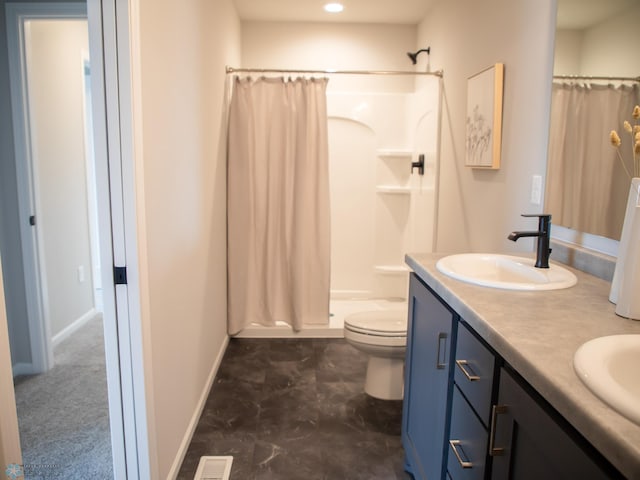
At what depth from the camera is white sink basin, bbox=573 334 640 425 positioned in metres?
0.72

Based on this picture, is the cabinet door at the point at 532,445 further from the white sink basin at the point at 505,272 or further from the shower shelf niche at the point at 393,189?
the shower shelf niche at the point at 393,189

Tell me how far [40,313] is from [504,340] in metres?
2.74

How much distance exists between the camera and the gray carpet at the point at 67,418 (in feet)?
6.59

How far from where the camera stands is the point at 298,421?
2438 mm

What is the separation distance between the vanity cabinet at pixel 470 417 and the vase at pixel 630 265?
0.35 meters

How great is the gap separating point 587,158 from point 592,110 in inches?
6.1

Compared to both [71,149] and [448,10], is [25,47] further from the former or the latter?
[448,10]

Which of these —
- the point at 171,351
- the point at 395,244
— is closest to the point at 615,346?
the point at 171,351

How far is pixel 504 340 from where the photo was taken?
1.02 metres

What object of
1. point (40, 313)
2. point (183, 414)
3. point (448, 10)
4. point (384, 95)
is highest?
point (448, 10)

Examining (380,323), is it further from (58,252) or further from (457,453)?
(58,252)

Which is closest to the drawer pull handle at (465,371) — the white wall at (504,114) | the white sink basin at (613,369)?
the white sink basin at (613,369)

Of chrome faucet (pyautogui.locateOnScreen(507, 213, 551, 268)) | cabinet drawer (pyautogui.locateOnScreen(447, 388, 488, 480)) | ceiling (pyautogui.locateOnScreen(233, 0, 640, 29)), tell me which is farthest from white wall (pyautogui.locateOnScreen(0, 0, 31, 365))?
chrome faucet (pyautogui.locateOnScreen(507, 213, 551, 268))

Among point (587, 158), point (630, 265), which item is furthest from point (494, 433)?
point (587, 158)
